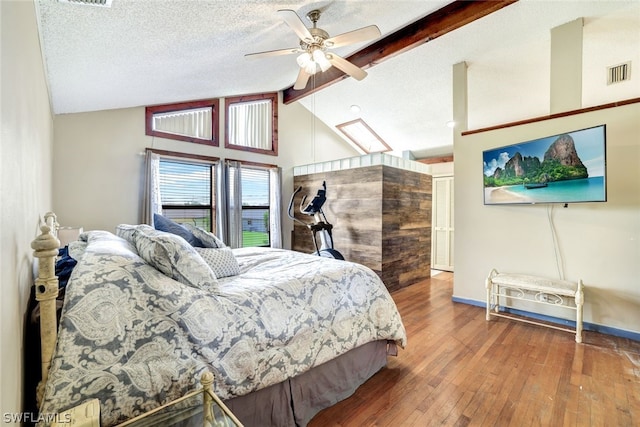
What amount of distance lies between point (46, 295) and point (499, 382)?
2.63 meters

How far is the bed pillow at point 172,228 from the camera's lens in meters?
1.95

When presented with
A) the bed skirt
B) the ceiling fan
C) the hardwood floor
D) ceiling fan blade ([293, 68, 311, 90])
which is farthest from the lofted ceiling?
the hardwood floor

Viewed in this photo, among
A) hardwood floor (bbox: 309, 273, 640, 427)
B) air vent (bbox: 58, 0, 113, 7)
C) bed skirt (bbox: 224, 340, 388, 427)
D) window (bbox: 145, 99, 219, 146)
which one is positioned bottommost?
hardwood floor (bbox: 309, 273, 640, 427)

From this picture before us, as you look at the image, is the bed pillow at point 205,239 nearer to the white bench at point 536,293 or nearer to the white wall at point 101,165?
the white wall at point 101,165

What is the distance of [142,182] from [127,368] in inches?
135

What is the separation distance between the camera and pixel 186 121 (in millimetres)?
4371

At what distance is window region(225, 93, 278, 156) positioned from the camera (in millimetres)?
4828

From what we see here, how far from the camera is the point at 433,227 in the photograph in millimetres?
5852

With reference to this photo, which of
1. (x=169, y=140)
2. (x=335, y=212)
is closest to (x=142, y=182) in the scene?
(x=169, y=140)

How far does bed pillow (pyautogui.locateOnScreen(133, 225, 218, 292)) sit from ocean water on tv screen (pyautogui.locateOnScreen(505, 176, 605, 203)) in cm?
326

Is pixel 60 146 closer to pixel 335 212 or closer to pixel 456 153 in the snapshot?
pixel 335 212

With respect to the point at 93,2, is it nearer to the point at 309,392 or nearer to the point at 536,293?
the point at 309,392

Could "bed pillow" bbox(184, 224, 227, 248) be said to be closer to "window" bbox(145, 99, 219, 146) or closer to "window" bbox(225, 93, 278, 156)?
"window" bbox(145, 99, 219, 146)
